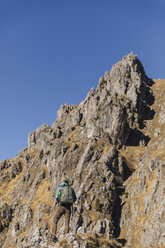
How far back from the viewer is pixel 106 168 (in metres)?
123

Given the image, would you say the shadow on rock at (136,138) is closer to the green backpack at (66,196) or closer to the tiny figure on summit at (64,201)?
the tiny figure on summit at (64,201)

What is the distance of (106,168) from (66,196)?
4062 inches

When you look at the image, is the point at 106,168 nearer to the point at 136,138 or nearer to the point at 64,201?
the point at 136,138

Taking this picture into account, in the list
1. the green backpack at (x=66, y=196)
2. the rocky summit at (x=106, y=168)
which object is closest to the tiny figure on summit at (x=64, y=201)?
the green backpack at (x=66, y=196)

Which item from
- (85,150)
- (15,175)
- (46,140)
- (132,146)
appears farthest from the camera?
(15,175)

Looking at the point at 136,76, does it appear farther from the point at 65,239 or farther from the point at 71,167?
the point at 65,239

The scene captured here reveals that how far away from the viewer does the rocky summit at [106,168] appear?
341 ft

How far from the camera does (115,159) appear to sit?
127 meters

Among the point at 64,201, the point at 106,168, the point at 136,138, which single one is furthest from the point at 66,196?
the point at 136,138

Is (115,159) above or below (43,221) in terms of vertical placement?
above

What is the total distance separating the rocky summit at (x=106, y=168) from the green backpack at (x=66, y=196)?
65.1 meters

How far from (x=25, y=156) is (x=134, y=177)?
256 ft

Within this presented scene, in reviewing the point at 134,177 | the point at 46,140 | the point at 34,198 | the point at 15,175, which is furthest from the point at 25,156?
the point at 134,177

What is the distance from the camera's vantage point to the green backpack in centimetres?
2070
